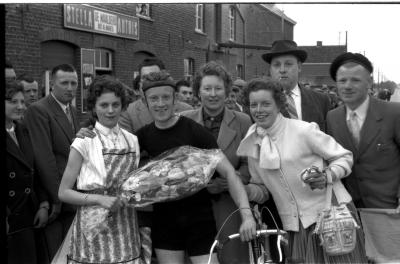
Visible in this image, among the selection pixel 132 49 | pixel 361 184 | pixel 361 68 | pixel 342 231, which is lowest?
pixel 342 231

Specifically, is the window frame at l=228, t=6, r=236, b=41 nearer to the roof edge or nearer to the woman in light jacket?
the roof edge

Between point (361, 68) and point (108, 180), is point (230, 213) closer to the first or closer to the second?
point (108, 180)

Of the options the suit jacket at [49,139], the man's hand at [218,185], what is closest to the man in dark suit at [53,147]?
the suit jacket at [49,139]

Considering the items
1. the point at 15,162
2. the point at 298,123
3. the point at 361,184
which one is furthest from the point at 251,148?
the point at 15,162

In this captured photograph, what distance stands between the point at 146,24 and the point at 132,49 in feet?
1.23

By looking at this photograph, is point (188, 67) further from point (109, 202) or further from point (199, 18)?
point (109, 202)

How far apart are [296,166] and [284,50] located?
892 millimetres

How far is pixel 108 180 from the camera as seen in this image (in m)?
2.72

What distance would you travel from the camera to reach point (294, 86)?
336 cm

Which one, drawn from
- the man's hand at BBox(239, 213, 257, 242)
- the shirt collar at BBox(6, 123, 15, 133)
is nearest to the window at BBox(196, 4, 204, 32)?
the man's hand at BBox(239, 213, 257, 242)

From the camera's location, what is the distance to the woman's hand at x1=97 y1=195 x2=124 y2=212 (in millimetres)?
2561

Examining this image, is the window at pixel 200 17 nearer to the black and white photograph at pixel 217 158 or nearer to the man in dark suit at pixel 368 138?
the black and white photograph at pixel 217 158

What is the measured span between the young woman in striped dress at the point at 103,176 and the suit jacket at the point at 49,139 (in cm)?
58

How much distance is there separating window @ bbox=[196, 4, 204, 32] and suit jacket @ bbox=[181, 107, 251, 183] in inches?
23.2
